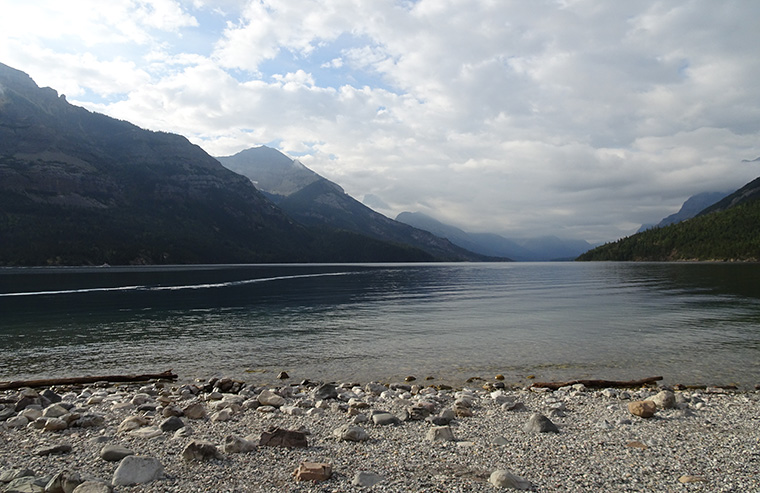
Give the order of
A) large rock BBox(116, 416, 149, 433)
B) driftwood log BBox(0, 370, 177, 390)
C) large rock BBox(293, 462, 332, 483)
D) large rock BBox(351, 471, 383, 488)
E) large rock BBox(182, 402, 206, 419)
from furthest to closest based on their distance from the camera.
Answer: driftwood log BBox(0, 370, 177, 390) < large rock BBox(182, 402, 206, 419) < large rock BBox(116, 416, 149, 433) < large rock BBox(293, 462, 332, 483) < large rock BBox(351, 471, 383, 488)

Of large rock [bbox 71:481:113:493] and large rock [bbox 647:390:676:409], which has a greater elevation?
large rock [bbox 71:481:113:493]

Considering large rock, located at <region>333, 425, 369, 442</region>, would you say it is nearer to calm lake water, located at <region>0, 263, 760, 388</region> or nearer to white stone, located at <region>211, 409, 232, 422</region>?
white stone, located at <region>211, 409, 232, 422</region>

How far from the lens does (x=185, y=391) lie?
73.6ft

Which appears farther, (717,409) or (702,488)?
(717,409)

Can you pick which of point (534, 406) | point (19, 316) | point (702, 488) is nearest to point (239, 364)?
point (534, 406)

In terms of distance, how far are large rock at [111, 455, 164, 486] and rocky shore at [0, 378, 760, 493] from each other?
1.2 inches

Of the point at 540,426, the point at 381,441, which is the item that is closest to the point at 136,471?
the point at 381,441

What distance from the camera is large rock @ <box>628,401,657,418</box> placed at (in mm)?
17516

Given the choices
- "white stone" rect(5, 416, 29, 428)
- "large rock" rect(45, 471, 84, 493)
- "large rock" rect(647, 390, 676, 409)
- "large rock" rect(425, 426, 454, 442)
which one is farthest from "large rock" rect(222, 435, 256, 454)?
"large rock" rect(647, 390, 676, 409)

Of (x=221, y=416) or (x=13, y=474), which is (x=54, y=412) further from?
(x=221, y=416)

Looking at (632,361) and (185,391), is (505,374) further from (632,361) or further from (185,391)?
(185,391)

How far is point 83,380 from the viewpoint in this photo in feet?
83.5

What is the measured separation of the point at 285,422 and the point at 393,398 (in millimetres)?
5863

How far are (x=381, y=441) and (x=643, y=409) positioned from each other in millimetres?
11408
